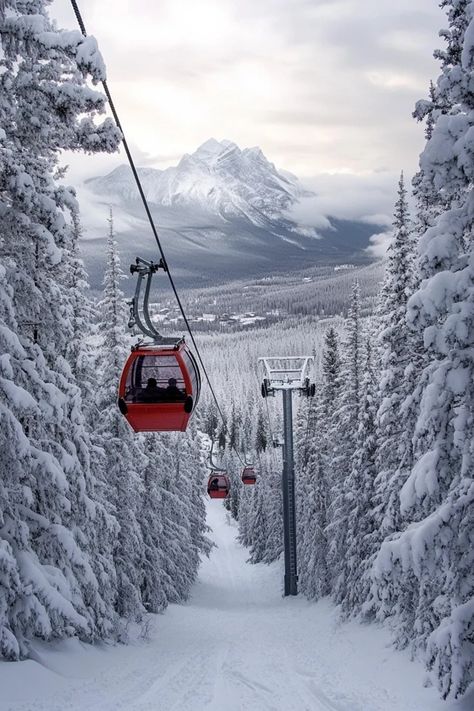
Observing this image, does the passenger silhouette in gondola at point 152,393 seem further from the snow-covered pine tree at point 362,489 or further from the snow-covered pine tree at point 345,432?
the snow-covered pine tree at point 345,432

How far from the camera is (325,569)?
35281 mm

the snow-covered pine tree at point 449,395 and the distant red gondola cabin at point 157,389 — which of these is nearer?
the snow-covered pine tree at point 449,395

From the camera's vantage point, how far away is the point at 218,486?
116 feet

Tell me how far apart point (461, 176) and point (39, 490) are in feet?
33.8

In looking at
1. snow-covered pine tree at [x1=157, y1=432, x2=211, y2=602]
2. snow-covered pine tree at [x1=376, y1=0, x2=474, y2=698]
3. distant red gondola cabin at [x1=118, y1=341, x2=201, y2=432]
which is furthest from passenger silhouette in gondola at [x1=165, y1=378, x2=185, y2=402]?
snow-covered pine tree at [x1=157, y1=432, x2=211, y2=602]

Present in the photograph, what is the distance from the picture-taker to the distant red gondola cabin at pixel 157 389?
1304 centimetres

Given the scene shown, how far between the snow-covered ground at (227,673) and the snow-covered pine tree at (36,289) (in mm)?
869

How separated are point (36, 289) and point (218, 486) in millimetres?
24478

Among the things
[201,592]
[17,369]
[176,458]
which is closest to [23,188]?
[17,369]

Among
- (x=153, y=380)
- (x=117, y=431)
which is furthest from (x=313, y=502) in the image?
(x=153, y=380)

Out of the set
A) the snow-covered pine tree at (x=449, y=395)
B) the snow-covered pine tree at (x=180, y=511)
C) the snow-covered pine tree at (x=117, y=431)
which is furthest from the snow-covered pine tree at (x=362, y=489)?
the snow-covered pine tree at (x=449, y=395)

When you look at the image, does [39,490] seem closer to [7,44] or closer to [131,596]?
[7,44]

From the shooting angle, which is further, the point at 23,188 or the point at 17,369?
the point at 17,369

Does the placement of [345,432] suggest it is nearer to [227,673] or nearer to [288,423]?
[288,423]
